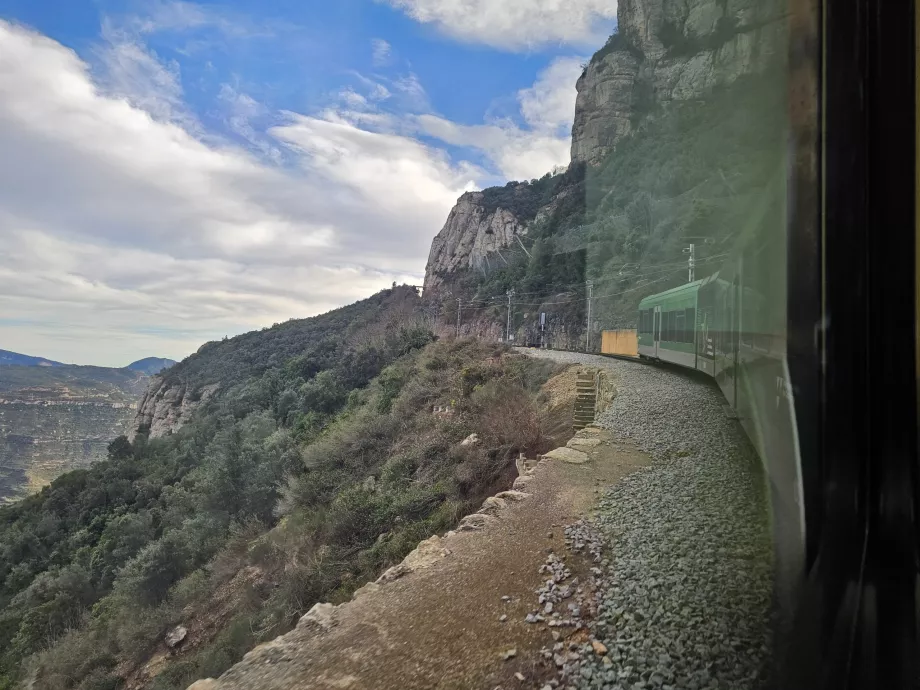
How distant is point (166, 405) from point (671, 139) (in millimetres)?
38170

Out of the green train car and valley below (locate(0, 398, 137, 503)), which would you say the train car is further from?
valley below (locate(0, 398, 137, 503))

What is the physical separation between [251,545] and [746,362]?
39.0ft

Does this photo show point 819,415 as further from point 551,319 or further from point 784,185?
point 551,319

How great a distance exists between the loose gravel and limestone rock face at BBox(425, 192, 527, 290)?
13956 millimetres

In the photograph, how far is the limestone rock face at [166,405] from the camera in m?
30.0

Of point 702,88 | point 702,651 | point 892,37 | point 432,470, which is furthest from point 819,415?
point 432,470

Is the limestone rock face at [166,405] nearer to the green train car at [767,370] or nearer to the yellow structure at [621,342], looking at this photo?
the yellow structure at [621,342]

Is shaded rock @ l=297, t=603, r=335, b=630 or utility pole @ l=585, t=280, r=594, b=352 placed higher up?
utility pole @ l=585, t=280, r=594, b=352

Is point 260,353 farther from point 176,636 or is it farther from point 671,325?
point 671,325

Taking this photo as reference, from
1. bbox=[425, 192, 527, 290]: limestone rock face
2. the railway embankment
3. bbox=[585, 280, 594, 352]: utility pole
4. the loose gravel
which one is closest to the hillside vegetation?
bbox=[585, 280, 594, 352]: utility pole

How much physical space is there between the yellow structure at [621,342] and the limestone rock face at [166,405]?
2909 centimetres

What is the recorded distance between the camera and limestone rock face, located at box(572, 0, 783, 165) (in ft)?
3.83

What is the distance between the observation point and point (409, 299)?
3178 cm

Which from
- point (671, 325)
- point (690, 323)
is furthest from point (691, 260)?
point (671, 325)
